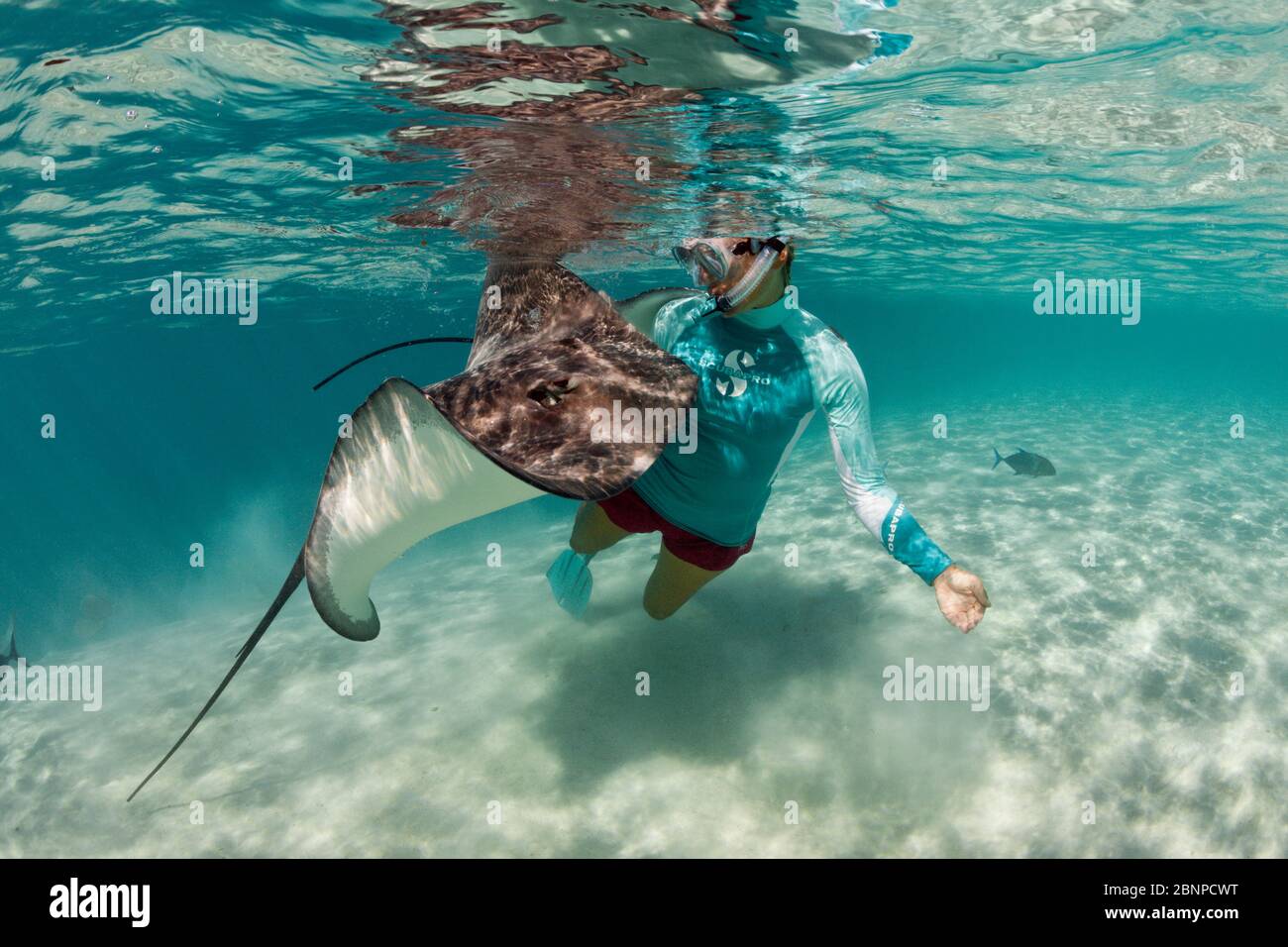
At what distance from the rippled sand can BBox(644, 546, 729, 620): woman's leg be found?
69cm

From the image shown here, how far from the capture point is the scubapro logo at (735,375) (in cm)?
475

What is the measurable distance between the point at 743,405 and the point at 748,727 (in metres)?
3.04

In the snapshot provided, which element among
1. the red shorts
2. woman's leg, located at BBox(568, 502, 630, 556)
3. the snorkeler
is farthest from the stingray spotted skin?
woman's leg, located at BBox(568, 502, 630, 556)

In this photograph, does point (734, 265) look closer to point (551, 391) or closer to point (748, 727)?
point (551, 391)

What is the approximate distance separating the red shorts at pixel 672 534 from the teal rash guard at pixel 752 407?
0.37ft

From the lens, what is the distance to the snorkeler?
427 centimetres

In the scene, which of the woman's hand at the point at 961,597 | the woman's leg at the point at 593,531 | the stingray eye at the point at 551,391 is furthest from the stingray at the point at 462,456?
the woman's leg at the point at 593,531

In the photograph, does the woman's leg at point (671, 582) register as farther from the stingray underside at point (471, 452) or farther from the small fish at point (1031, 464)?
the small fish at point (1031, 464)

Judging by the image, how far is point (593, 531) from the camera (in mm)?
6590

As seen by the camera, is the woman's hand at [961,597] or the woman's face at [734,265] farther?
the woman's face at [734,265]

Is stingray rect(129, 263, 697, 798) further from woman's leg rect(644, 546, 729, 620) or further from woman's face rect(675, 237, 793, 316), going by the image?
woman's leg rect(644, 546, 729, 620)

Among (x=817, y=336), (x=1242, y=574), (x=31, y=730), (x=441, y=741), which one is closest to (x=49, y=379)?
(x=31, y=730)

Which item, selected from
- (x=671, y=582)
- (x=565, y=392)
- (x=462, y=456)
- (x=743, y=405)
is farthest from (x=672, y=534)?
(x=462, y=456)
